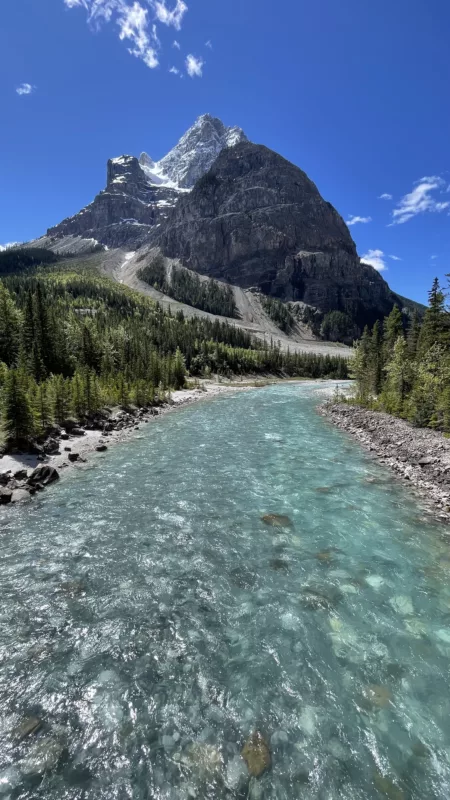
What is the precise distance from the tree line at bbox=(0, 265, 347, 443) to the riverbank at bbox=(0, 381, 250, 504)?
2.03 m

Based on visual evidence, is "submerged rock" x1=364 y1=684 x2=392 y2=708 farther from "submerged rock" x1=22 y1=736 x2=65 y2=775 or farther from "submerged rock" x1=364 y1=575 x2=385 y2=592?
"submerged rock" x1=22 y1=736 x2=65 y2=775

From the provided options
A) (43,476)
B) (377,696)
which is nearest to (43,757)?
(377,696)

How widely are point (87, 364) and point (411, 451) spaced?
190 feet

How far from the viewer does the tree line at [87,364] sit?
30.7 metres

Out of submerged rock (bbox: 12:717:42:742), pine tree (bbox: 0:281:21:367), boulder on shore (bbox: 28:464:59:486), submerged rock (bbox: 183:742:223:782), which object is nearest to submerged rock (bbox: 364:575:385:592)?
submerged rock (bbox: 183:742:223:782)

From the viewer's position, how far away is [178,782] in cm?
626

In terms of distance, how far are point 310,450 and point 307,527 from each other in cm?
1357

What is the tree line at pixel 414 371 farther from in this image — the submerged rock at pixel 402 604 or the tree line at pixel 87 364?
the tree line at pixel 87 364

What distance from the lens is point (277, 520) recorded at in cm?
1609

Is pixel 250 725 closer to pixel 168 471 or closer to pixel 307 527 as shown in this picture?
pixel 307 527

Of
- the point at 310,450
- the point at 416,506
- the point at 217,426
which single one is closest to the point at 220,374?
the point at 217,426

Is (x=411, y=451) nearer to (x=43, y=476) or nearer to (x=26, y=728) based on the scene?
(x=43, y=476)

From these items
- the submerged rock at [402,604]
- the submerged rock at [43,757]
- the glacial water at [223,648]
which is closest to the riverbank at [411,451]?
the glacial water at [223,648]

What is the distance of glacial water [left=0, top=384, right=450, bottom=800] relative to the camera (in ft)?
21.4
